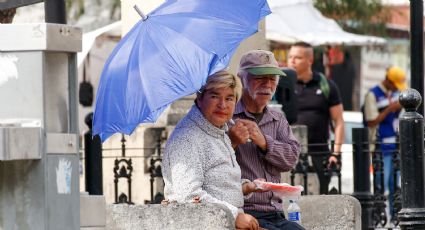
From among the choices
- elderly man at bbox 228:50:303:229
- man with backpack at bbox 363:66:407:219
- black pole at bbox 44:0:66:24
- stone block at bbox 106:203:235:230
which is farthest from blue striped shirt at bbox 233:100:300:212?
man with backpack at bbox 363:66:407:219

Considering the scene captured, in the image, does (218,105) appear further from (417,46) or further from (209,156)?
(417,46)

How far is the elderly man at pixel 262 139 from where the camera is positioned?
8836mm

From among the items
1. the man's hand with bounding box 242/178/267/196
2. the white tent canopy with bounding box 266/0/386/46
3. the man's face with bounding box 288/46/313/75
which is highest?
the white tent canopy with bounding box 266/0/386/46

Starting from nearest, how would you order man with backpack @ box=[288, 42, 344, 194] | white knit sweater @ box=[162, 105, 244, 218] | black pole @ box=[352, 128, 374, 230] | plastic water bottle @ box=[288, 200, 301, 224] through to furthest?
white knit sweater @ box=[162, 105, 244, 218], plastic water bottle @ box=[288, 200, 301, 224], black pole @ box=[352, 128, 374, 230], man with backpack @ box=[288, 42, 344, 194]

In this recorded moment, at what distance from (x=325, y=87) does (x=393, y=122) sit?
3.26 meters

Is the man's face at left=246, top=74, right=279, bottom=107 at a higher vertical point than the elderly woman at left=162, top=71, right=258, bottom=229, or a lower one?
higher

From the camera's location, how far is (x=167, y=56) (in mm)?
8734

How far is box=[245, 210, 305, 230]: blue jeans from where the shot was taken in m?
8.80

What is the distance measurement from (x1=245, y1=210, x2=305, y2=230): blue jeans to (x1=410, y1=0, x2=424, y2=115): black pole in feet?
16.5

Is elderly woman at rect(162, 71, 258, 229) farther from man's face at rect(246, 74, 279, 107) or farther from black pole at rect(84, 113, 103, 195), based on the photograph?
black pole at rect(84, 113, 103, 195)

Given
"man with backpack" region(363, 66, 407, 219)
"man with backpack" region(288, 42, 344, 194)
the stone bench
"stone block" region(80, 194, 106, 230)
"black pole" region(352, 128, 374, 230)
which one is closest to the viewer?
"stone block" region(80, 194, 106, 230)

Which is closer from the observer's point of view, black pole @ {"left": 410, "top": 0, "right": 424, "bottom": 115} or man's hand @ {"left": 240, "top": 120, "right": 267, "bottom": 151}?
man's hand @ {"left": 240, "top": 120, "right": 267, "bottom": 151}

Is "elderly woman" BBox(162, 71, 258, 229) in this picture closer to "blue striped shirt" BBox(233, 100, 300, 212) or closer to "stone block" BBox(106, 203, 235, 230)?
"stone block" BBox(106, 203, 235, 230)

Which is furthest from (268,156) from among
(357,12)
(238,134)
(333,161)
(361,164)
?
(357,12)
